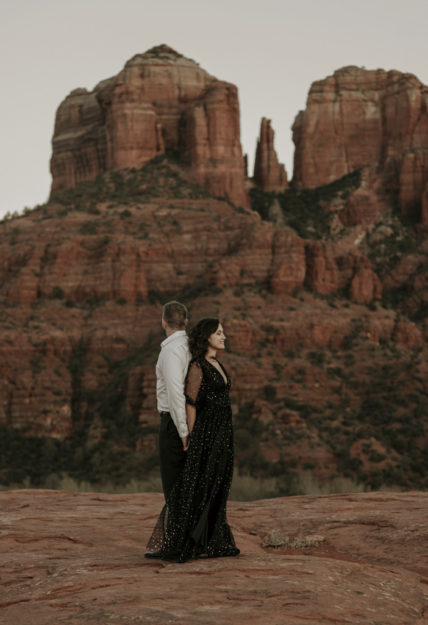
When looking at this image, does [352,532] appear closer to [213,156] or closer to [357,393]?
[357,393]

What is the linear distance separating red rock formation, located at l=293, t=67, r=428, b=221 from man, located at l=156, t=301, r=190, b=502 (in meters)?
85.6

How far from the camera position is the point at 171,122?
84.9m

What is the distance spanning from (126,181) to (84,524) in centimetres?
6683

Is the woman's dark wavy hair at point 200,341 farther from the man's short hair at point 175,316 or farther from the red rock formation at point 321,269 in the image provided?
the red rock formation at point 321,269

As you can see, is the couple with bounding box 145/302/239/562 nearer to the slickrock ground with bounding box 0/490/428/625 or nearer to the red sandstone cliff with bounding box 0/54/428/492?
the slickrock ground with bounding box 0/490/428/625

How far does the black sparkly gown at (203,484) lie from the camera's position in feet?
32.3

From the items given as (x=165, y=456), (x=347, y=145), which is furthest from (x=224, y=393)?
(x=347, y=145)

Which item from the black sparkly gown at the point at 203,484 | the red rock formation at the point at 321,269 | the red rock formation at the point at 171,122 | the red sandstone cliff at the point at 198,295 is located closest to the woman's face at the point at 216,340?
the black sparkly gown at the point at 203,484

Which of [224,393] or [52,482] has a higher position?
[224,393]

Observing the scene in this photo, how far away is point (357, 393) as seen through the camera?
188ft

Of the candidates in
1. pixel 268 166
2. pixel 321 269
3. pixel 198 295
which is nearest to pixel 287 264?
pixel 321 269

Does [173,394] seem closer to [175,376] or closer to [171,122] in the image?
[175,376]

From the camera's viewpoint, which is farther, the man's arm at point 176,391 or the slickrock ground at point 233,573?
the man's arm at point 176,391

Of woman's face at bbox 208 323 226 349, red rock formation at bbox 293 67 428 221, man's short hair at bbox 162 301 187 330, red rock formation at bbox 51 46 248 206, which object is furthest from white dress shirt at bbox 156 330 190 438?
red rock formation at bbox 293 67 428 221
